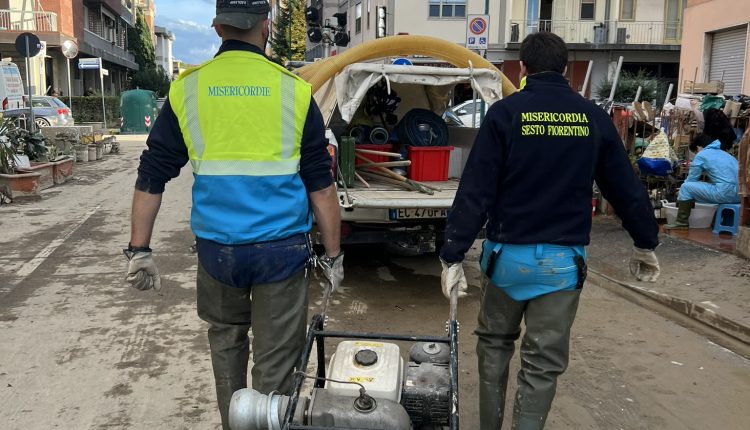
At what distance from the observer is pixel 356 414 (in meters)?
2.45

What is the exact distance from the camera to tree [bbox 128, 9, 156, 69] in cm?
5697

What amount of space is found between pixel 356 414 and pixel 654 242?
1888 mm

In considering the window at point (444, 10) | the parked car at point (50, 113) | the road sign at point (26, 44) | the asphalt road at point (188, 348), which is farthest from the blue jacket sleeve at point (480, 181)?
the window at point (444, 10)

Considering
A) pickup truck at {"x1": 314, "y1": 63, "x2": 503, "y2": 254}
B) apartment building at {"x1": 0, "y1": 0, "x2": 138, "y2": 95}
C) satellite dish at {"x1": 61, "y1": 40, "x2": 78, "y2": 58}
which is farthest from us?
apartment building at {"x1": 0, "y1": 0, "x2": 138, "y2": 95}

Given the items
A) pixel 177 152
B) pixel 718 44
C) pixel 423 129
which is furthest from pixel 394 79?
pixel 718 44

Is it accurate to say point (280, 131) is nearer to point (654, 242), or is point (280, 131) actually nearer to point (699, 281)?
point (654, 242)

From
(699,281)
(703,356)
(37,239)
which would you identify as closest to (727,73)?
(699,281)

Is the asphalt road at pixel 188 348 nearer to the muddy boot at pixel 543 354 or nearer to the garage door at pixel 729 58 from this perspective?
the muddy boot at pixel 543 354

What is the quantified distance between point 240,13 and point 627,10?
37.2 metres

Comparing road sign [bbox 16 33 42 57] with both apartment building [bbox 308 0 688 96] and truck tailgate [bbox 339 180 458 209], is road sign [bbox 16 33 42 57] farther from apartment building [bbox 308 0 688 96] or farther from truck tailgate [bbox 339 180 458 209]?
apartment building [bbox 308 0 688 96]

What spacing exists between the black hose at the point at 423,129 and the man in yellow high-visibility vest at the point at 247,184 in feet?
14.9

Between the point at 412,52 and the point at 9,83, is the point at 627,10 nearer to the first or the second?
the point at 9,83

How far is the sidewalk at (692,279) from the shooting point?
589 cm

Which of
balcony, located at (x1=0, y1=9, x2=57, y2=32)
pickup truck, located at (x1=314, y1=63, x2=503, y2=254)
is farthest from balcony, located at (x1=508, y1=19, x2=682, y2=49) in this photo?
pickup truck, located at (x1=314, y1=63, x2=503, y2=254)
